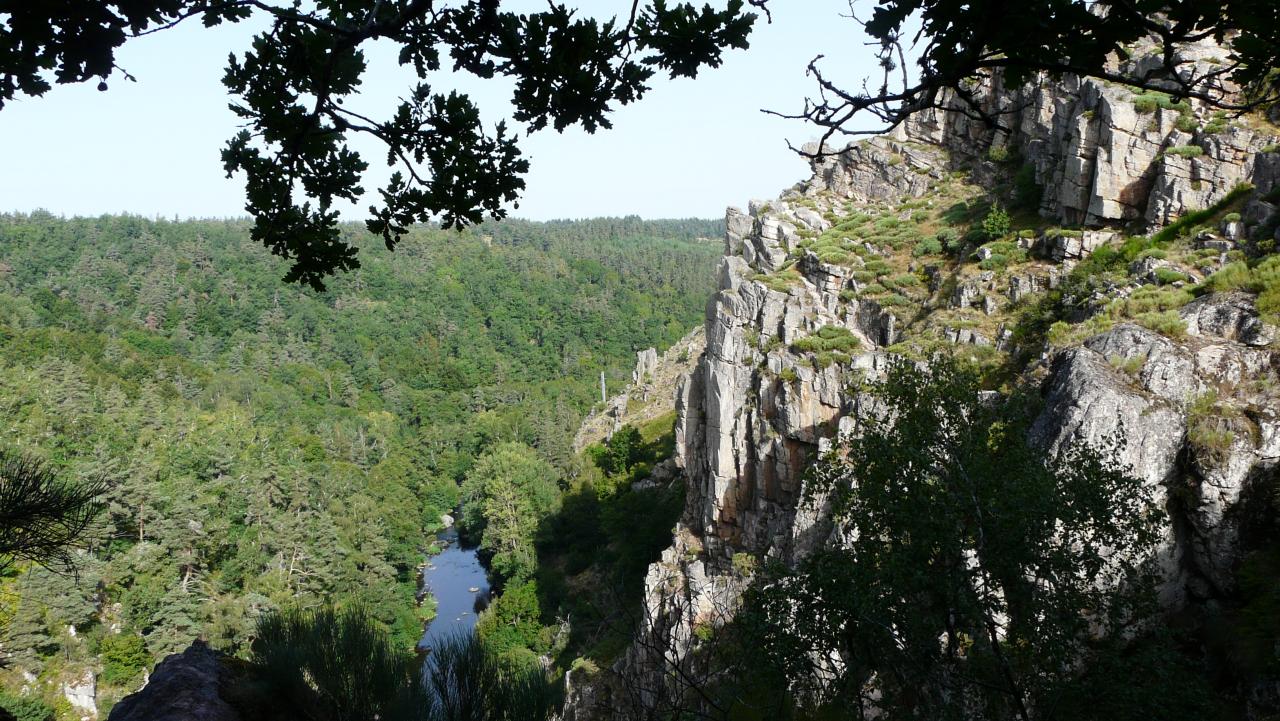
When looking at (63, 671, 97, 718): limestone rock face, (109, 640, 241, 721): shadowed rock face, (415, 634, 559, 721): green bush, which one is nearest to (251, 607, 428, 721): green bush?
(415, 634, 559, 721): green bush

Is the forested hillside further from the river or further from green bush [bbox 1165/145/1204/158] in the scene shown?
green bush [bbox 1165/145/1204/158]

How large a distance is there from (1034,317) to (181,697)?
728 inches

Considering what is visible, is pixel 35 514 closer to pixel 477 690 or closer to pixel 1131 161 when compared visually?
pixel 477 690

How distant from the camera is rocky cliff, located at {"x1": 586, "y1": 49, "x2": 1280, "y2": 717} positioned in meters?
11.4

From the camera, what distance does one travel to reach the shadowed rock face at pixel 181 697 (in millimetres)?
6098

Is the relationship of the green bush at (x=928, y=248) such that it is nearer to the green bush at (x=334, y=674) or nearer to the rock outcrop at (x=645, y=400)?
the green bush at (x=334, y=674)

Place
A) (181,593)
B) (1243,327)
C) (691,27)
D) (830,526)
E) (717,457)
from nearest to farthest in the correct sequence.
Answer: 1. (691,27)
2. (1243,327)
3. (830,526)
4. (717,457)
5. (181,593)

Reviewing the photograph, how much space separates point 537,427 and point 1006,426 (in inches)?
2355

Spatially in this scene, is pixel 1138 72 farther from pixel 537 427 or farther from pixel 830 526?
pixel 537 427

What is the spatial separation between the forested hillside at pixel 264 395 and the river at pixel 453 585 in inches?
68.3

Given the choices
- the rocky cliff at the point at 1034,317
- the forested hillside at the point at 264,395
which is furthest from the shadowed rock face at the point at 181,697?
the rocky cliff at the point at 1034,317

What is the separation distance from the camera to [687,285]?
12900cm

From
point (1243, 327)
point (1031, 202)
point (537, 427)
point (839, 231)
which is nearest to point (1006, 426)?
point (1243, 327)

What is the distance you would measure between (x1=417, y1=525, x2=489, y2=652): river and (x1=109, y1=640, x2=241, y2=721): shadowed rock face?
30.7 metres
